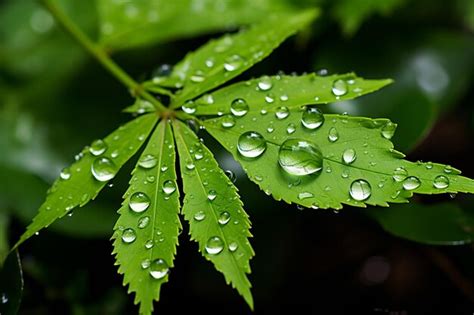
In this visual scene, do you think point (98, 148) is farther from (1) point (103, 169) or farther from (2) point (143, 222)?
(2) point (143, 222)

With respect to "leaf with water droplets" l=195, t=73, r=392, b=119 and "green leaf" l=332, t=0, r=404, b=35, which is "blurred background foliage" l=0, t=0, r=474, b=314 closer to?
"green leaf" l=332, t=0, r=404, b=35

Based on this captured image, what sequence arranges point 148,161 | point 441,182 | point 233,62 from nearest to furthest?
1. point 441,182
2. point 148,161
3. point 233,62

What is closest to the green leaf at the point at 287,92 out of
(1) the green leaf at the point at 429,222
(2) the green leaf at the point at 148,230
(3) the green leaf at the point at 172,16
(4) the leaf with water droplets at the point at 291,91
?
(4) the leaf with water droplets at the point at 291,91

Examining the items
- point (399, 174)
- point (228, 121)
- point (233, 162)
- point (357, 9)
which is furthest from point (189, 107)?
point (357, 9)

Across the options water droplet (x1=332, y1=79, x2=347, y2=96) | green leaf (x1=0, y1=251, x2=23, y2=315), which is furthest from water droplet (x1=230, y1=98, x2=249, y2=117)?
green leaf (x1=0, y1=251, x2=23, y2=315)

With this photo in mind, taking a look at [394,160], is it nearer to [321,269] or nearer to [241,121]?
[241,121]

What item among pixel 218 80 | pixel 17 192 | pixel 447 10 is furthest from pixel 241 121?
pixel 447 10

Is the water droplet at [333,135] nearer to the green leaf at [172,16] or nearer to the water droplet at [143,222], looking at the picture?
the water droplet at [143,222]
